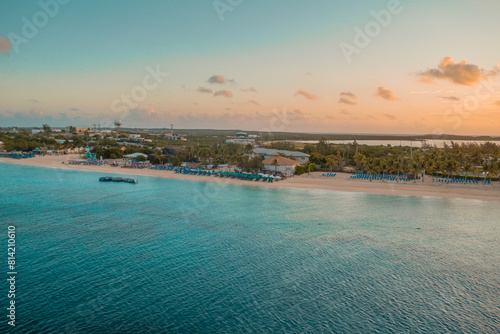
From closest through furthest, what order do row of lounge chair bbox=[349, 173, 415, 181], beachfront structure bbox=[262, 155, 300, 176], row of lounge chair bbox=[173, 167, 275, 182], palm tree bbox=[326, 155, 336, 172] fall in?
row of lounge chair bbox=[349, 173, 415, 181] → row of lounge chair bbox=[173, 167, 275, 182] → beachfront structure bbox=[262, 155, 300, 176] → palm tree bbox=[326, 155, 336, 172]

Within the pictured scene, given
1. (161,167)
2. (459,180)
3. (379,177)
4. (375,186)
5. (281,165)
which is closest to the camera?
(375,186)

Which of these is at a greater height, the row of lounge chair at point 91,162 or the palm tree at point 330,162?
the palm tree at point 330,162

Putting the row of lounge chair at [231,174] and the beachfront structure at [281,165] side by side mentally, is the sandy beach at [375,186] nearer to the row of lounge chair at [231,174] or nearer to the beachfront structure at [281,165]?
the row of lounge chair at [231,174]

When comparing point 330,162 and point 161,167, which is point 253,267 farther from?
point 161,167

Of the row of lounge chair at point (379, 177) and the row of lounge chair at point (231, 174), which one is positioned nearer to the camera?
the row of lounge chair at point (379, 177)

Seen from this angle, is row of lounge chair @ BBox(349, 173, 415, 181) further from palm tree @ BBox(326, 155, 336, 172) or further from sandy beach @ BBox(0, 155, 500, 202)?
palm tree @ BBox(326, 155, 336, 172)

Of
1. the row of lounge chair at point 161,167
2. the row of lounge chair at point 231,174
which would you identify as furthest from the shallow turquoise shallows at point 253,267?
the row of lounge chair at point 161,167

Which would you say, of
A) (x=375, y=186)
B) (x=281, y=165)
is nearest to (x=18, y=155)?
(x=281, y=165)

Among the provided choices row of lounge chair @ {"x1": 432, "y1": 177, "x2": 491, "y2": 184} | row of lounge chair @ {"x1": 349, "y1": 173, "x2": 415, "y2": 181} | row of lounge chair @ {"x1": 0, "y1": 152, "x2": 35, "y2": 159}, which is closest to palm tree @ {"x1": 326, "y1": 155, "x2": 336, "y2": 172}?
row of lounge chair @ {"x1": 349, "y1": 173, "x2": 415, "y2": 181}
